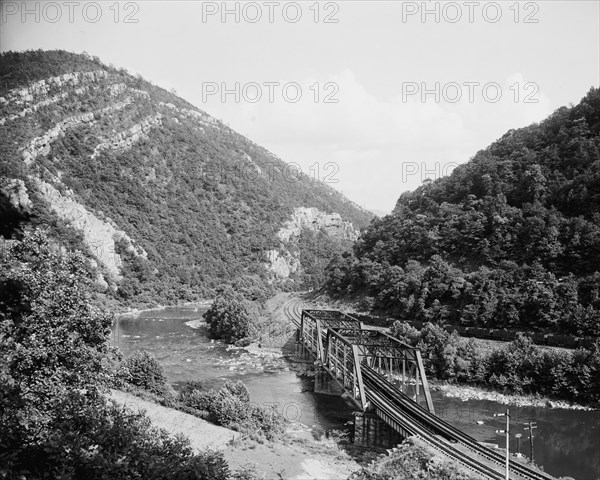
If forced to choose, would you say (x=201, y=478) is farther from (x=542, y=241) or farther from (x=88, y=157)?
(x=88, y=157)

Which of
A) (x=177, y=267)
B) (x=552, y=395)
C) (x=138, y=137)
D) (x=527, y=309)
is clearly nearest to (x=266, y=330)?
(x=527, y=309)

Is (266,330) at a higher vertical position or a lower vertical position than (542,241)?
lower

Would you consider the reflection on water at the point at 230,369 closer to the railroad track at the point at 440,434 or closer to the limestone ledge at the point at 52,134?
the railroad track at the point at 440,434

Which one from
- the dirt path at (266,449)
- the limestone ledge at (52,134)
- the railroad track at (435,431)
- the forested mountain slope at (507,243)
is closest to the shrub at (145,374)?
the dirt path at (266,449)

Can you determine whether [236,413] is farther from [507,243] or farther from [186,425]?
[507,243]

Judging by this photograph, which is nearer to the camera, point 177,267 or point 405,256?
point 405,256

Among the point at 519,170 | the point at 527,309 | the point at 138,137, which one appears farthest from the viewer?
the point at 138,137
